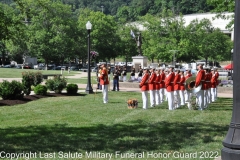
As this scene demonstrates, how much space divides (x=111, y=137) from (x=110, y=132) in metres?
0.66

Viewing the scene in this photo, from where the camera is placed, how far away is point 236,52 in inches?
185

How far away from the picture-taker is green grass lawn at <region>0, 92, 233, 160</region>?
8.23 metres

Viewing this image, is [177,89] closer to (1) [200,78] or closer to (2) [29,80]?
(1) [200,78]

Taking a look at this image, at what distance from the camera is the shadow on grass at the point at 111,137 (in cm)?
840

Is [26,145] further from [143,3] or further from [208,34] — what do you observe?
[143,3]

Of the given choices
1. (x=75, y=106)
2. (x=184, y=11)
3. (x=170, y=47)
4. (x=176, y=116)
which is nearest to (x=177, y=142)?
(x=176, y=116)

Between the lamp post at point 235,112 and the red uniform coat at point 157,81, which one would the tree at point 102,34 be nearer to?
the red uniform coat at point 157,81

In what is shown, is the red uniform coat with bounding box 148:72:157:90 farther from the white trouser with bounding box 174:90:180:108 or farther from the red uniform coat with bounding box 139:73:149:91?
the white trouser with bounding box 174:90:180:108

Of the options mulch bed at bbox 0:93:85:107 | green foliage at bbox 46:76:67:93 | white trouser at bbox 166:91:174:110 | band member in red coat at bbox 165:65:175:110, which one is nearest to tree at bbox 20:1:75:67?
green foliage at bbox 46:76:67:93

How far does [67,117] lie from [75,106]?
3.60 metres

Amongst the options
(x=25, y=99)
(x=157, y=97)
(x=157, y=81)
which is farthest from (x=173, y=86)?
(x=25, y=99)

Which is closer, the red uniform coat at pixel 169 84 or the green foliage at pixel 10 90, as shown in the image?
the red uniform coat at pixel 169 84

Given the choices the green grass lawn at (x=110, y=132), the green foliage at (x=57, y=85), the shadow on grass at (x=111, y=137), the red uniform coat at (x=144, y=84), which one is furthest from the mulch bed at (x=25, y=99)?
the shadow on grass at (x=111, y=137)

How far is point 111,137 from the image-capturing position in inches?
373
